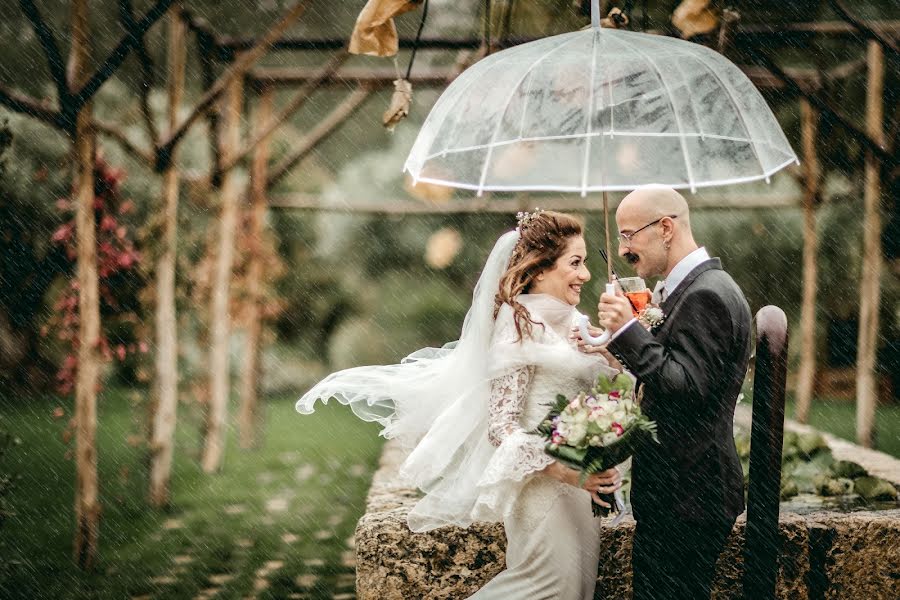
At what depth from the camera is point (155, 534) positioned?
252 inches

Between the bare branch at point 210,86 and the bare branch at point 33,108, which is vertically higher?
the bare branch at point 210,86

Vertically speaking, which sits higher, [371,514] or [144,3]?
[144,3]

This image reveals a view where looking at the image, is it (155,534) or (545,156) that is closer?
(545,156)

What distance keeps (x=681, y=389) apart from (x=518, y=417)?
0.61m

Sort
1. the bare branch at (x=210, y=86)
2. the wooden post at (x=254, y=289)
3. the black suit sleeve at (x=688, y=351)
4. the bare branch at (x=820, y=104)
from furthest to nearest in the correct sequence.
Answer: the wooden post at (x=254, y=289), the bare branch at (x=210, y=86), the bare branch at (x=820, y=104), the black suit sleeve at (x=688, y=351)

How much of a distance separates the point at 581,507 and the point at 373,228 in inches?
563

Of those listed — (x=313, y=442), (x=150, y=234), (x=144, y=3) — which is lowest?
(x=313, y=442)

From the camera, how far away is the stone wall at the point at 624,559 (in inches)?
150

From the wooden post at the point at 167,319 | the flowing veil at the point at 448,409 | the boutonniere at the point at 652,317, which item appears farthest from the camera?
the wooden post at the point at 167,319

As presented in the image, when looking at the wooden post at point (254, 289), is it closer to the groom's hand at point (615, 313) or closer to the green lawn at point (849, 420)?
the green lawn at point (849, 420)

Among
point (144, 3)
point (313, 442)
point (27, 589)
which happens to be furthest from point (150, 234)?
point (144, 3)

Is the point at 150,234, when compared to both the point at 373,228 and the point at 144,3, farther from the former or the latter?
the point at 373,228

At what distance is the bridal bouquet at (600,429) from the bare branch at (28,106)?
3674mm

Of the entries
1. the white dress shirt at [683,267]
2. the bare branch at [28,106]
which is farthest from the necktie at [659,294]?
the bare branch at [28,106]
